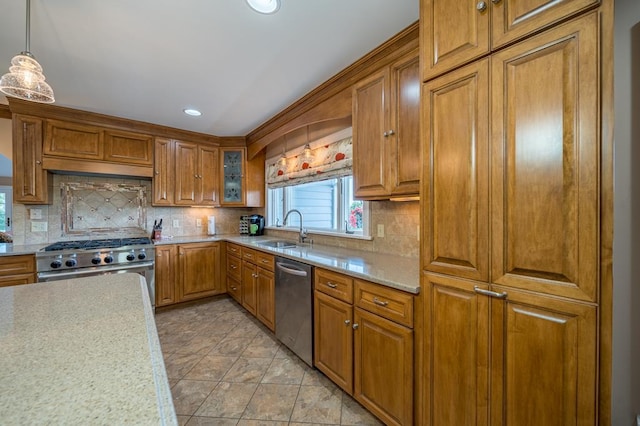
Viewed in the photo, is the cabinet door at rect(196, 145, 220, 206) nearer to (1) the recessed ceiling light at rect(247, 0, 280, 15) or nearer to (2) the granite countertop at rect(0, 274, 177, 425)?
(1) the recessed ceiling light at rect(247, 0, 280, 15)

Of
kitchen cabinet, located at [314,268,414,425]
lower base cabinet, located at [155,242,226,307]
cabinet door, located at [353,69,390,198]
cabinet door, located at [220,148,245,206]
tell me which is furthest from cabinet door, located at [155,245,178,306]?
cabinet door, located at [353,69,390,198]

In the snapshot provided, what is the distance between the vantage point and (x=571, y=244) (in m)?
0.88

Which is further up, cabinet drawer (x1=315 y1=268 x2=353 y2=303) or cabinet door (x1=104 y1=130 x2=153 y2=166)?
cabinet door (x1=104 y1=130 x2=153 y2=166)

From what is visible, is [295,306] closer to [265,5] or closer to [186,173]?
[265,5]

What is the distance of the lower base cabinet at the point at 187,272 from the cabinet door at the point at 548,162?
11.2 feet

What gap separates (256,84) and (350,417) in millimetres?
2657

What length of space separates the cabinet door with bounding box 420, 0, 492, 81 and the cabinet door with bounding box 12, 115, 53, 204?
3.82 meters

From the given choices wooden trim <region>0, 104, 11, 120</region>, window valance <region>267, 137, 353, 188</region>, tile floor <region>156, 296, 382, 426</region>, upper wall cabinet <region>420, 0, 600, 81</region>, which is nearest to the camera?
upper wall cabinet <region>420, 0, 600, 81</region>

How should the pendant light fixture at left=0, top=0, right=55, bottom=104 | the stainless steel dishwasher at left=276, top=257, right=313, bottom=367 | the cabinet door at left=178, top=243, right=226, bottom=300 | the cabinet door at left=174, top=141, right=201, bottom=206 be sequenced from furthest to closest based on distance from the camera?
the cabinet door at left=174, top=141, right=201, bottom=206, the cabinet door at left=178, top=243, right=226, bottom=300, the stainless steel dishwasher at left=276, top=257, right=313, bottom=367, the pendant light fixture at left=0, top=0, right=55, bottom=104

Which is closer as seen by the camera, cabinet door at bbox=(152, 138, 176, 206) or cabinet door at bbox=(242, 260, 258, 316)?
cabinet door at bbox=(242, 260, 258, 316)

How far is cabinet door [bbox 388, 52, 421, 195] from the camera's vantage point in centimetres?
166

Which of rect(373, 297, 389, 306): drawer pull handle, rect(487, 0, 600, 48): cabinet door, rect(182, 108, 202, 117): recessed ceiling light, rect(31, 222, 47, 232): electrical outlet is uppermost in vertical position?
rect(182, 108, 202, 117): recessed ceiling light

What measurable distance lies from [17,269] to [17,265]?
4cm

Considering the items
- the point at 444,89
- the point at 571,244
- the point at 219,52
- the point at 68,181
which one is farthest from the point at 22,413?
the point at 68,181
